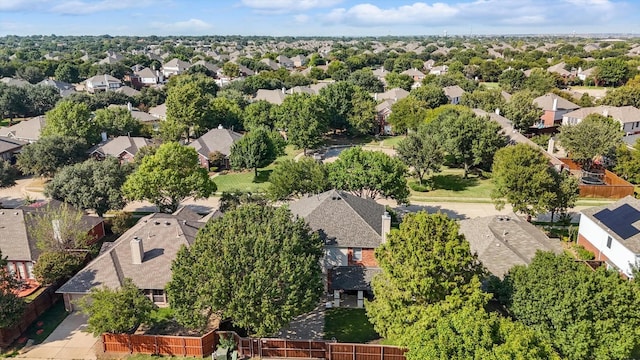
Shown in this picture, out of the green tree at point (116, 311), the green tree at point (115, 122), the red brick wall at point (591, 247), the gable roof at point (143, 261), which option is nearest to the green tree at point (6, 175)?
the green tree at point (115, 122)

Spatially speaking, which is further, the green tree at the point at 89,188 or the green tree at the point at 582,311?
the green tree at the point at 89,188

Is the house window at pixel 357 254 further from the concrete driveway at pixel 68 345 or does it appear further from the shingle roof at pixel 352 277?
the concrete driveway at pixel 68 345

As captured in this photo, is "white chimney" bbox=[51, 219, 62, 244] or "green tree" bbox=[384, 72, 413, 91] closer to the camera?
"white chimney" bbox=[51, 219, 62, 244]

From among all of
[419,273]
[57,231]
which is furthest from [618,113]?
[57,231]

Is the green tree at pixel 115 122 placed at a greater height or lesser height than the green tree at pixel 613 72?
lesser

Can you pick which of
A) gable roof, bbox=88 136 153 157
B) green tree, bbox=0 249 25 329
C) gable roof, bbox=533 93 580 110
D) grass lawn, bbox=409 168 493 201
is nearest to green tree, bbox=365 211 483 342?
green tree, bbox=0 249 25 329

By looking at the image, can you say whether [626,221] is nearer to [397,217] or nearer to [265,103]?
[397,217]

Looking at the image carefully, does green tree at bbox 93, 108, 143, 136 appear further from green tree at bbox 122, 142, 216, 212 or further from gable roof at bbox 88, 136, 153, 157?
green tree at bbox 122, 142, 216, 212
